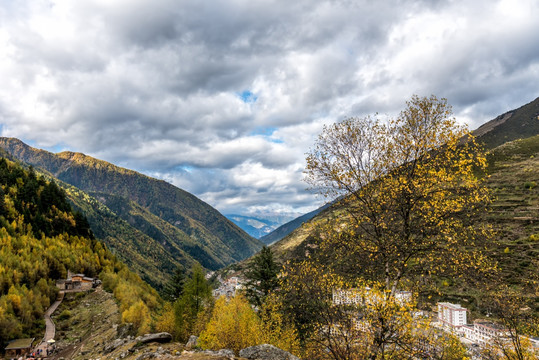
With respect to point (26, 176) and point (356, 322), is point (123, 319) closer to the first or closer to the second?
point (356, 322)

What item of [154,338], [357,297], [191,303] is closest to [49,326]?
[191,303]

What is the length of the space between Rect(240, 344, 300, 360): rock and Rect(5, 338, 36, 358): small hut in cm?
3410

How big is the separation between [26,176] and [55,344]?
230ft

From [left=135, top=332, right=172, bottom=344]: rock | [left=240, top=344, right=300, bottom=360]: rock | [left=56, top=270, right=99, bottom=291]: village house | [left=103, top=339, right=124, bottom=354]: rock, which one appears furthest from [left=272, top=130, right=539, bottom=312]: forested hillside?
[left=56, top=270, right=99, bottom=291]: village house

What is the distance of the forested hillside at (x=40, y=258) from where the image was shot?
39281mm

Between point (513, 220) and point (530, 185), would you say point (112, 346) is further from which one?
point (530, 185)

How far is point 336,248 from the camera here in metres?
16.2

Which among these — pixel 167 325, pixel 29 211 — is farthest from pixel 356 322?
pixel 29 211

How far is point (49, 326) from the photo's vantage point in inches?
1555

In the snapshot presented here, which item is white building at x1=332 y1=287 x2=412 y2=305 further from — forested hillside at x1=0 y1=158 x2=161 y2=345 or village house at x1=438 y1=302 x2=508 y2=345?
village house at x1=438 y1=302 x2=508 y2=345

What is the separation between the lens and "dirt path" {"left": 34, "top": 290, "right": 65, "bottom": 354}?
109 feet

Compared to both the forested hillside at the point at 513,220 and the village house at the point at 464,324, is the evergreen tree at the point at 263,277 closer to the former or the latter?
the forested hillside at the point at 513,220

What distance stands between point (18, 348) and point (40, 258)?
82.2ft

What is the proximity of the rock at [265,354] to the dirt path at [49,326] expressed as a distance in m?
31.8
